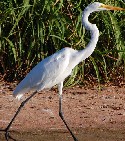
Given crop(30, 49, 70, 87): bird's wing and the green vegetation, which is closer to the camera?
crop(30, 49, 70, 87): bird's wing

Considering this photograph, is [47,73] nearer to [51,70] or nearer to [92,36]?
[51,70]

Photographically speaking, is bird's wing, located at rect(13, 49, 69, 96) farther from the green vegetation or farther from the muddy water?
the green vegetation

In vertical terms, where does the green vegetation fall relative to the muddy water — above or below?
above

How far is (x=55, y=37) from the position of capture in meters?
8.50

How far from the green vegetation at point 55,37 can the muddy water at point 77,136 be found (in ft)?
5.93

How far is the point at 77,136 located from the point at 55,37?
2291 mm

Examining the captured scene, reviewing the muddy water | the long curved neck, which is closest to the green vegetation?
Answer: the muddy water

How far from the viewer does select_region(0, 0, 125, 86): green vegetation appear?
850 cm

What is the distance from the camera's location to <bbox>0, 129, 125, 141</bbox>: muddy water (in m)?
6.39

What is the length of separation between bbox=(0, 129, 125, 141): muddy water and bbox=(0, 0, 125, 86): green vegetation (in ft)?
5.93

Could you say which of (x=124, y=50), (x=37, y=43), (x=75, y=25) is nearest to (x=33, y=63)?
(x=37, y=43)

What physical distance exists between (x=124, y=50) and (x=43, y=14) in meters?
1.36

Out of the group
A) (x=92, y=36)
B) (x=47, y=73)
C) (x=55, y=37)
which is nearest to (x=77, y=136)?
(x=47, y=73)

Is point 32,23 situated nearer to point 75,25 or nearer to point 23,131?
point 75,25
